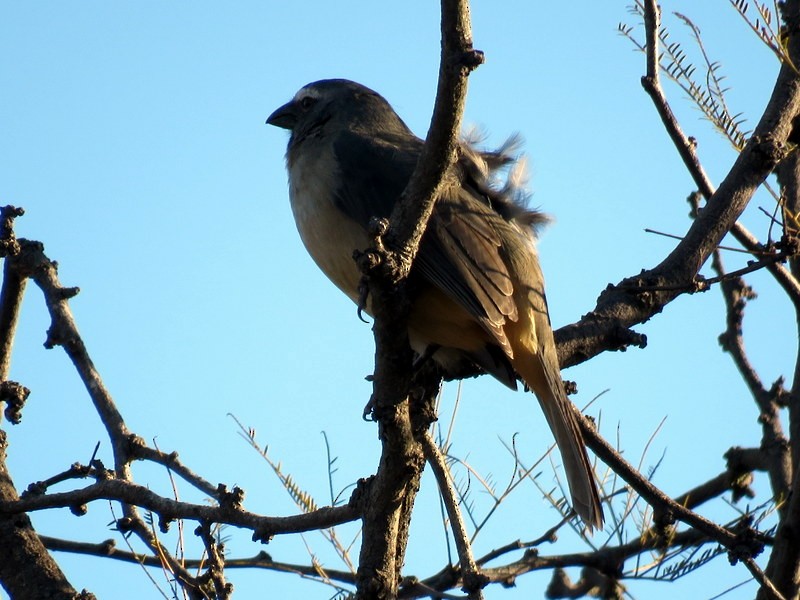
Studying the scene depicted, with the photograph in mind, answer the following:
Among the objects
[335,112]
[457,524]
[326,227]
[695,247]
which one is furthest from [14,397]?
[695,247]

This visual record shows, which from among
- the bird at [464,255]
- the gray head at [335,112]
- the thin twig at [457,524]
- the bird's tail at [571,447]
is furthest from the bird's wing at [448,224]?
the thin twig at [457,524]

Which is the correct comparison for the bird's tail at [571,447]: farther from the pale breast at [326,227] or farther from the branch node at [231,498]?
the branch node at [231,498]

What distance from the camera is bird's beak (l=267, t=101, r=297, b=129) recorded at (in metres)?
6.42

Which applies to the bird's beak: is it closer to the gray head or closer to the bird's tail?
the gray head

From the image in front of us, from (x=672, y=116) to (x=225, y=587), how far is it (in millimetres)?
2631

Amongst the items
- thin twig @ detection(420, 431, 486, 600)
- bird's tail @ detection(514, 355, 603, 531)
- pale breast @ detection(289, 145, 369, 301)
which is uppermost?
pale breast @ detection(289, 145, 369, 301)

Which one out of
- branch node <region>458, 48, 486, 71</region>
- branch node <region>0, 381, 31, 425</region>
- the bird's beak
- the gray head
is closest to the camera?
branch node <region>458, 48, 486, 71</region>

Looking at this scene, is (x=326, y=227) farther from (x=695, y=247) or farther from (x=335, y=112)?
(x=695, y=247)

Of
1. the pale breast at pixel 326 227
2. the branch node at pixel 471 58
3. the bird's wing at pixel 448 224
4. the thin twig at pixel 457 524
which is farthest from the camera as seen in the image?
the pale breast at pixel 326 227

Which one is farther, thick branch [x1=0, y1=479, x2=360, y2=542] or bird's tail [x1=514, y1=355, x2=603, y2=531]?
bird's tail [x1=514, y1=355, x2=603, y2=531]

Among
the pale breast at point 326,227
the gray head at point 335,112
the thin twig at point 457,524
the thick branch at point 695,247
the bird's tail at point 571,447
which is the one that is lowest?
the thin twig at point 457,524

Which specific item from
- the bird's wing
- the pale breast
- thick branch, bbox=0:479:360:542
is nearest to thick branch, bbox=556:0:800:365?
the bird's wing

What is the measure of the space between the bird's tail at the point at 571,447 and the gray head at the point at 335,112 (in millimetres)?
1808

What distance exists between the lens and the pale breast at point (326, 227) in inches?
191
